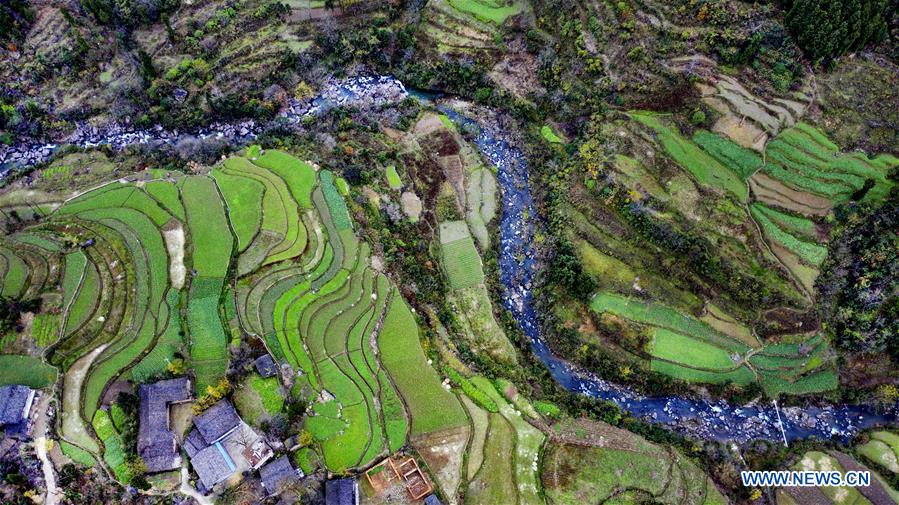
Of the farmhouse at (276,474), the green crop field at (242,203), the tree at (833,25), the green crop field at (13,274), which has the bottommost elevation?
the farmhouse at (276,474)

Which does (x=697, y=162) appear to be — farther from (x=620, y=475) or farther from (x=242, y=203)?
(x=242, y=203)

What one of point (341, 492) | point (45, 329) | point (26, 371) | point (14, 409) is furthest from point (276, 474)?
point (45, 329)

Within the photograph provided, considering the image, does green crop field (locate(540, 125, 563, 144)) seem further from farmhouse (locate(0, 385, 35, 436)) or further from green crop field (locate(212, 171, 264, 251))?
farmhouse (locate(0, 385, 35, 436))

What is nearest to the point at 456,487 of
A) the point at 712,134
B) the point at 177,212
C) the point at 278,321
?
the point at 278,321

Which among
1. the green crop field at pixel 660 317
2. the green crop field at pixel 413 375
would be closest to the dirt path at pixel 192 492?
the green crop field at pixel 413 375

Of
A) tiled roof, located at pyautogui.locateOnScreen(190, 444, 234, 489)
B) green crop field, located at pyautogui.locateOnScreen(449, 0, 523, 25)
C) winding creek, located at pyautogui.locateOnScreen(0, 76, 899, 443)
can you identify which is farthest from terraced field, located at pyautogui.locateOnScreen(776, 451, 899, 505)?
green crop field, located at pyautogui.locateOnScreen(449, 0, 523, 25)

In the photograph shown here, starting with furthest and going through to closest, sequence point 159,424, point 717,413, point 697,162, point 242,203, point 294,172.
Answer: point 697,162, point 294,172, point 242,203, point 717,413, point 159,424

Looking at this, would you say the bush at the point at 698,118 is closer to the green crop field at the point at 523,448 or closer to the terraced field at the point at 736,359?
the terraced field at the point at 736,359
